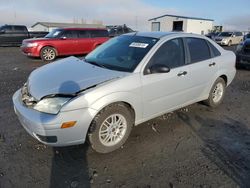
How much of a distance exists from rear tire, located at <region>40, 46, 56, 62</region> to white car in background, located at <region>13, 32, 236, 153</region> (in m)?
8.87

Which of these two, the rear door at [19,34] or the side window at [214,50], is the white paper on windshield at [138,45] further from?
the rear door at [19,34]

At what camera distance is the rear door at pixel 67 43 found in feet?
43.6

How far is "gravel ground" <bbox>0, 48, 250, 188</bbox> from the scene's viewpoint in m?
3.01

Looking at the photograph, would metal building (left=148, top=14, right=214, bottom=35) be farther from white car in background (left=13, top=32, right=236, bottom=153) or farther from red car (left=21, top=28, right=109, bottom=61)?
white car in background (left=13, top=32, right=236, bottom=153)

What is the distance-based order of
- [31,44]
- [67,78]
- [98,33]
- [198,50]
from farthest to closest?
1. [98,33]
2. [31,44]
3. [198,50]
4. [67,78]

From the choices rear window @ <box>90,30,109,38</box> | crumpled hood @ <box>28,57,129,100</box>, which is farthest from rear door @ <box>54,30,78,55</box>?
crumpled hood @ <box>28,57,129,100</box>

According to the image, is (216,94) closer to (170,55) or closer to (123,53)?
(170,55)

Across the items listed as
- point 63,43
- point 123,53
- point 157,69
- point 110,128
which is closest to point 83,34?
point 63,43

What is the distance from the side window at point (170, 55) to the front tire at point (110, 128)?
90 cm

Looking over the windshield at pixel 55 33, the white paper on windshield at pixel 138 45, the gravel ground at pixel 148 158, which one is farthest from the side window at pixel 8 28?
the white paper on windshield at pixel 138 45

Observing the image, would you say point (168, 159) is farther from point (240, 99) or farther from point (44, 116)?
point (240, 99)

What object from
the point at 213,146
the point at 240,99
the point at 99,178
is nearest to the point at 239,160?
the point at 213,146

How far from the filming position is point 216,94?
5.52 meters

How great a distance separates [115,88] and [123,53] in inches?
42.5
